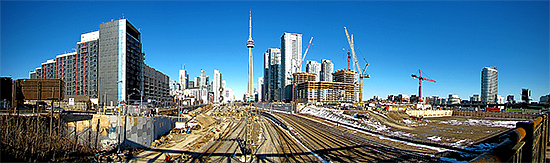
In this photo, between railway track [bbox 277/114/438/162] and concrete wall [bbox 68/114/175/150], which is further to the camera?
concrete wall [bbox 68/114/175/150]

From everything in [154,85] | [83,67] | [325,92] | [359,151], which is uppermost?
[83,67]

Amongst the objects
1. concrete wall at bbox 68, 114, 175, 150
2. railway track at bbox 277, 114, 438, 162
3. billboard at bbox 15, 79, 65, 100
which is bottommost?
railway track at bbox 277, 114, 438, 162

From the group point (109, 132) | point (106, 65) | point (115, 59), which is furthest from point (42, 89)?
point (106, 65)

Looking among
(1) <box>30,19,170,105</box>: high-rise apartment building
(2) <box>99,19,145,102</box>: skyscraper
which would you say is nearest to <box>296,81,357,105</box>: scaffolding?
(1) <box>30,19,170,105</box>: high-rise apartment building

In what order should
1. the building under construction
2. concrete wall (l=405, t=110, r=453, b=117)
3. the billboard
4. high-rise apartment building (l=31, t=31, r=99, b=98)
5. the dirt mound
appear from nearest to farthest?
the billboard, the dirt mound, high-rise apartment building (l=31, t=31, r=99, b=98), concrete wall (l=405, t=110, r=453, b=117), the building under construction

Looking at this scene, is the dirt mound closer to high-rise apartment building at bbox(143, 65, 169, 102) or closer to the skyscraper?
the skyscraper

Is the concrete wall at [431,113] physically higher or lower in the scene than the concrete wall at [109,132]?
lower

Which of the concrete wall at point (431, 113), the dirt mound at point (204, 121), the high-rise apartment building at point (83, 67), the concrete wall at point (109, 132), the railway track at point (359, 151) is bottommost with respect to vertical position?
the concrete wall at point (431, 113)

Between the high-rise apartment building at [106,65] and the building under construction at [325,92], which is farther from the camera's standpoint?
the building under construction at [325,92]

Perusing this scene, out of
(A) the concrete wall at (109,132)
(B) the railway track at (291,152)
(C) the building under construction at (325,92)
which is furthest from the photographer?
(C) the building under construction at (325,92)

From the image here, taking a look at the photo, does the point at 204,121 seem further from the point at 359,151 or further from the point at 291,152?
the point at 359,151

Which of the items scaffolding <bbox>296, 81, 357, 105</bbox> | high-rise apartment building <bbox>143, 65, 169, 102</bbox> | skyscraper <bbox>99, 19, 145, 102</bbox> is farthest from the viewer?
scaffolding <bbox>296, 81, 357, 105</bbox>

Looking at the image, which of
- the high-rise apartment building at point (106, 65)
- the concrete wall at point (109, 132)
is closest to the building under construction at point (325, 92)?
the high-rise apartment building at point (106, 65)

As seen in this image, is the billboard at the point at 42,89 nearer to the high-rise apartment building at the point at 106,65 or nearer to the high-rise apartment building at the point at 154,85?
the high-rise apartment building at the point at 106,65
